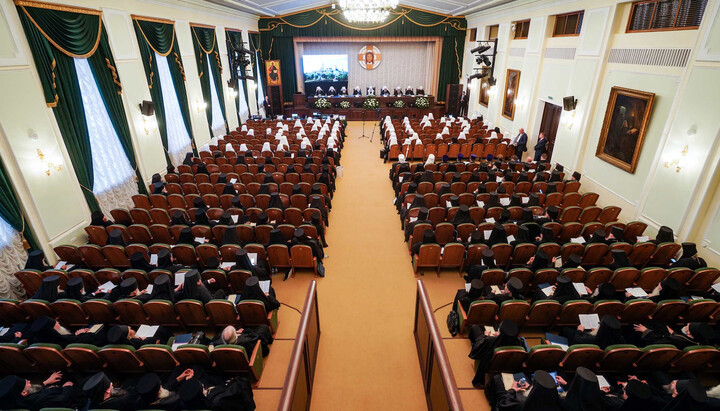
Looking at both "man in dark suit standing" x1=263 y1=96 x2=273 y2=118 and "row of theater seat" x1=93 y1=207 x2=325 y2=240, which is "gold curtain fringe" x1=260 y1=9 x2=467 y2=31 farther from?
"row of theater seat" x1=93 y1=207 x2=325 y2=240

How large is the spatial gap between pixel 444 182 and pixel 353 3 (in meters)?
9.06

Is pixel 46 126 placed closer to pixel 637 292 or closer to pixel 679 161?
pixel 637 292

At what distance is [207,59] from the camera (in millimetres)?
15688

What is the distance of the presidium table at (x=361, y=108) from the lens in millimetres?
23672

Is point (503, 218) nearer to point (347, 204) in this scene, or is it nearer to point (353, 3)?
point (347, 204)

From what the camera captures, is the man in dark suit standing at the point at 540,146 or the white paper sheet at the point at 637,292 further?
the man in dark suit standing at the point at 540,146

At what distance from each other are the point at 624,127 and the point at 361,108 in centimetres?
1652

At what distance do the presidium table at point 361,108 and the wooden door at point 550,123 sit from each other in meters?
10.4

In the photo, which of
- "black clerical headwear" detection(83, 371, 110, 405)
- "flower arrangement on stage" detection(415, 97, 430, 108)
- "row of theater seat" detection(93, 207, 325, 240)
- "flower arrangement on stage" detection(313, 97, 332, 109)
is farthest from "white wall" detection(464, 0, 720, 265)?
"flower arrangement on stage" detection(313, 97, 332, 109)

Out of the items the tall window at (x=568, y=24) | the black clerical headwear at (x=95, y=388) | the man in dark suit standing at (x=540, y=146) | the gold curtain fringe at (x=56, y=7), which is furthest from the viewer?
the man in dark suit standing at (x=540, y=146)

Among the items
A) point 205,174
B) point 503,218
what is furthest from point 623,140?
point 205,174

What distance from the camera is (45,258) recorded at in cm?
729

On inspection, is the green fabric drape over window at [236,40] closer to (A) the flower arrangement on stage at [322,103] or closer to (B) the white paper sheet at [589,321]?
(A) the flower arrangement on stage at [322,103]

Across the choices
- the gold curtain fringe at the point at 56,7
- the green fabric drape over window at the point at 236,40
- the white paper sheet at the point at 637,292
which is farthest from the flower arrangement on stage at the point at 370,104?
the white paper sheet at the point at 637,292
